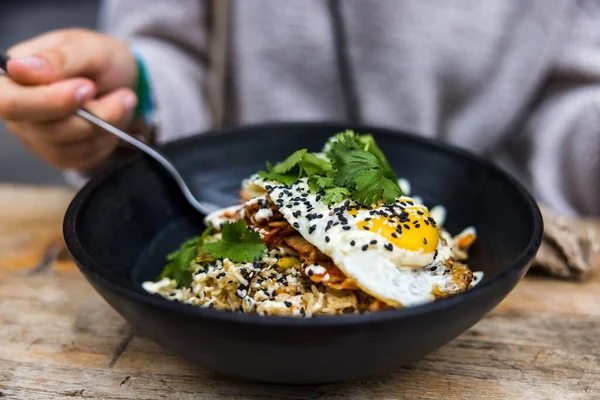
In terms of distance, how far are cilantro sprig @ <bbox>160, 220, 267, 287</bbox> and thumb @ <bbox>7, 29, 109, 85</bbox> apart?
659mm

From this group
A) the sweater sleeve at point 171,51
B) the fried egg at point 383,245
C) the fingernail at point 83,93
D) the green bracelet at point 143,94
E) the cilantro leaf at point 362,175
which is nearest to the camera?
the fried egg at point 383,245

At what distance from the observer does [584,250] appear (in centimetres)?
168

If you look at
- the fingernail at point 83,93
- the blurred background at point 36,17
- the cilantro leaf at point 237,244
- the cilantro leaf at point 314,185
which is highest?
the fingernail at point 83,93

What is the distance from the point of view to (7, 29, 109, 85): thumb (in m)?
1.50

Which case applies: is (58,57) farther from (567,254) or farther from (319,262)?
(567,254)

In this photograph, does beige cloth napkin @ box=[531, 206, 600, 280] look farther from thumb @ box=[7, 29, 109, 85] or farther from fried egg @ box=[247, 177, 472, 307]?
thumb @ box=[7, 29, 109, 85]

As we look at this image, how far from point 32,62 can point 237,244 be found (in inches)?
30.5

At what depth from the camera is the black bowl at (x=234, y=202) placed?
0.97m

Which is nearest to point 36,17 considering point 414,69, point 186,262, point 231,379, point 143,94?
point 143,94

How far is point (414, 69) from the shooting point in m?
2.34

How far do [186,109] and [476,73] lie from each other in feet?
4.24

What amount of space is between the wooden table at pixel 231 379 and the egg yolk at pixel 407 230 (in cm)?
30

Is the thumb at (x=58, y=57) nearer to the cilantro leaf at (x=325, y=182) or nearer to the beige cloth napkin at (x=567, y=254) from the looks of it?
the cilantro leaf at (x=325, y=182)

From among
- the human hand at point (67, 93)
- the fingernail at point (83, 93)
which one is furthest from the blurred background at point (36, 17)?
the fingernail at point (83, 93)
